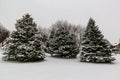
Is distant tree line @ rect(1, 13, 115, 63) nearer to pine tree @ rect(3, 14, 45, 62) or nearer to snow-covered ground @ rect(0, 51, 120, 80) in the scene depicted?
pine tree @ rect(3, 14, 45, 62)

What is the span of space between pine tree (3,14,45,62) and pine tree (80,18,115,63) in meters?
4.23

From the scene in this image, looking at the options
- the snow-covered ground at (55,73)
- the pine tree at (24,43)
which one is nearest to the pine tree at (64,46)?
the pine tree at (24,43)

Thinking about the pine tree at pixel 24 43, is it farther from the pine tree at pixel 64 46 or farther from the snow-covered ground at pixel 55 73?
the pine tree at pixel 64 46

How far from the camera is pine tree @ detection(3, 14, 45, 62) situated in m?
14.0

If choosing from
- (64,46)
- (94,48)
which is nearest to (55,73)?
(94,48)

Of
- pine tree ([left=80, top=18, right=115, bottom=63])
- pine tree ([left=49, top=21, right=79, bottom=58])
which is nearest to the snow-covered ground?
pine tree ([left=80, top=18, right=115, bottom=63])

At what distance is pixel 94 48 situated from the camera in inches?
607

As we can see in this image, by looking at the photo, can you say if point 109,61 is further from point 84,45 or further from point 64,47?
point 64,47

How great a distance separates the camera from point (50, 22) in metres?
49.7

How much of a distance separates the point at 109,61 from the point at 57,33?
818 cm

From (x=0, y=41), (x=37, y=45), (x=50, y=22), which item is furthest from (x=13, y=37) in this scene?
(x=50, y=22)

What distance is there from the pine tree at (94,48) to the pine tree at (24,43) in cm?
423

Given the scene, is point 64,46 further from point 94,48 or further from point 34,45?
point 34,45

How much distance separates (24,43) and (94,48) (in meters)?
6.68
